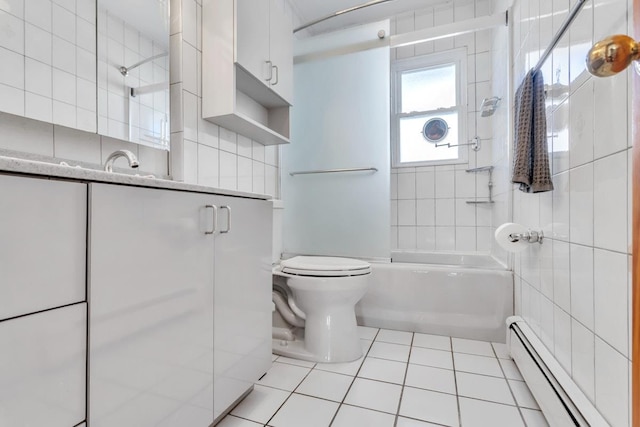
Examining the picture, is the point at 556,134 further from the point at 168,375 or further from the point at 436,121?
the point at 436,121

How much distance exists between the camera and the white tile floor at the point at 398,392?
1.05 m

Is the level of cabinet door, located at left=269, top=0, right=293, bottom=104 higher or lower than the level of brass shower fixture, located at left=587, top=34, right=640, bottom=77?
higher

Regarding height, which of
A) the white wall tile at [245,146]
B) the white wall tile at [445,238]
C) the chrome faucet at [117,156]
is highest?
the white wall tile at [245,146]

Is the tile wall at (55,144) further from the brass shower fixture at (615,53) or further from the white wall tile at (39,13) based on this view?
the brass shower fixture at (615,53)

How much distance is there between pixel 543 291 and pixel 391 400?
72 cm

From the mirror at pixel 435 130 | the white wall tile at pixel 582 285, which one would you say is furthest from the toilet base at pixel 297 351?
the mirror at pixel 435 130

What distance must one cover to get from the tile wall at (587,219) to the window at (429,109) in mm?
1322

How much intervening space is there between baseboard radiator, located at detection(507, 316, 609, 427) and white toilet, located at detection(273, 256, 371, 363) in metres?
0.70

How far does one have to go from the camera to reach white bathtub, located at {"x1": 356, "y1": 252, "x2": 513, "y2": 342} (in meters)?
1.69

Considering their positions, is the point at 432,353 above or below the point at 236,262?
below

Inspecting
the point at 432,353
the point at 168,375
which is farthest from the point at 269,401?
the point at 432,353

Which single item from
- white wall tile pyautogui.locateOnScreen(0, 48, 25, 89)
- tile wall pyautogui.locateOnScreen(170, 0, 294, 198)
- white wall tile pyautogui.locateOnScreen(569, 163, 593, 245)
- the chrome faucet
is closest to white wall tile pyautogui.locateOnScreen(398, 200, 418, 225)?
tile wall pyautogui.locateOnScreen(170, 0, 294, 198)

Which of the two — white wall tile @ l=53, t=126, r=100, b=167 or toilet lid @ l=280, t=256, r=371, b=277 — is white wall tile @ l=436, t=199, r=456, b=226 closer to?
toilet lid @ l=280, t=256, r=371, b=277

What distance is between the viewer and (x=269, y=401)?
3.81 feet
